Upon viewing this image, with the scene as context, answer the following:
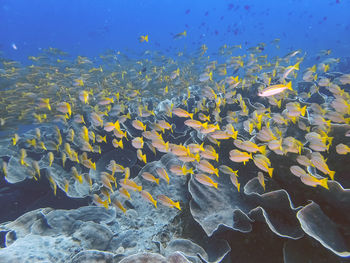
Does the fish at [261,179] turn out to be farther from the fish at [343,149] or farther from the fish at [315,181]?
the fish at [343,149]

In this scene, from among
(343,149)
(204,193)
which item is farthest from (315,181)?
(204,193)

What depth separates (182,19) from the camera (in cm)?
14338

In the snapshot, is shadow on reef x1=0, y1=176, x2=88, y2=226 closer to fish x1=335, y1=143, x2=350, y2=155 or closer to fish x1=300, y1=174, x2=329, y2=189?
fish x1=300, y1=174, x2=329, y2=189

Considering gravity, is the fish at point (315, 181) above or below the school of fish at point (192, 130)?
below

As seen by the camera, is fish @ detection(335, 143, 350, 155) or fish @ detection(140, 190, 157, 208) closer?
fish @ detection(335, 143, 350, 155)

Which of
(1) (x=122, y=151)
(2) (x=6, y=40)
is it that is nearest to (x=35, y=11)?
(2) (x=6, y=40)

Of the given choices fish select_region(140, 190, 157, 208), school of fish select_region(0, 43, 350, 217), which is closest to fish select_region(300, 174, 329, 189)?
school of fish select_region(0, 43, 350, 217)

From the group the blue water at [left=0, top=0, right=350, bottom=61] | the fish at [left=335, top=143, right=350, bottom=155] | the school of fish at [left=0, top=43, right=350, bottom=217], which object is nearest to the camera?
the fish at [left=335, top=143, right=350, bottom=155]

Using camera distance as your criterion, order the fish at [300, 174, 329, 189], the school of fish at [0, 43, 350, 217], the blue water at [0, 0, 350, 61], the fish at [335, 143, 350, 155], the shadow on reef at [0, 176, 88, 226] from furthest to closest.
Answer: the blue water at [0, 0, 350, 61] < the shadow on reef at [0, 176, 88, 226] < the school of fish at [0, 43, 350, 217] < the fish at [335, 143, 350, 155] < the fish at [300, 174, 329, 189]

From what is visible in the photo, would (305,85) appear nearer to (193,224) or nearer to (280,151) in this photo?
(280,151)

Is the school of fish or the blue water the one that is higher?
the blue water

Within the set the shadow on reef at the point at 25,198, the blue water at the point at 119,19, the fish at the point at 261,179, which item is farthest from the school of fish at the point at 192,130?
the blue water at the point at 119,19

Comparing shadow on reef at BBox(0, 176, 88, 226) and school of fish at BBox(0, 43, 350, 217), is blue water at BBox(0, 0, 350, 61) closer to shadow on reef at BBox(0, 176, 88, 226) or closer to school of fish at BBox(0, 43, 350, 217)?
school of fish at BBox(0, 43, 350, 217)

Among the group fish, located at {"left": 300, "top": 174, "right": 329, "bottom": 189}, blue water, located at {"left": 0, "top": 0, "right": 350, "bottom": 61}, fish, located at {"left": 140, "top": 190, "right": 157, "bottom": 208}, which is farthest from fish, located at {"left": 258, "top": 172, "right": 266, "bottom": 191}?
blue water, located at {"left": 0, "top": 0, "right": 350, "bottom": 61}
